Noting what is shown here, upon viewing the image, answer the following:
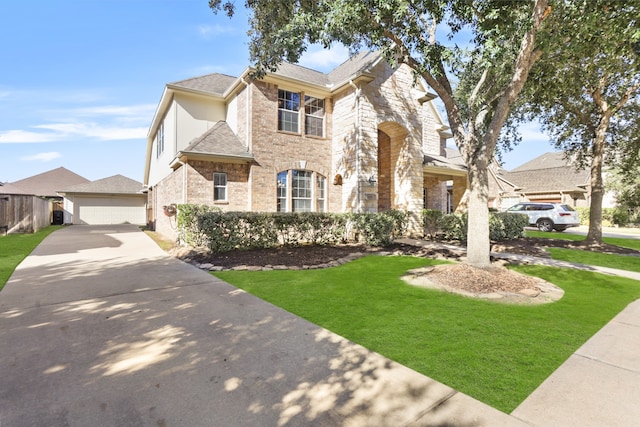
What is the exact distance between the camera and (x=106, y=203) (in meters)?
27.6

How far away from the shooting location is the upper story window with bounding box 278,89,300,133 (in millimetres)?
13109

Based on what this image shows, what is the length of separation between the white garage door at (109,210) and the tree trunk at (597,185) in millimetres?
33262

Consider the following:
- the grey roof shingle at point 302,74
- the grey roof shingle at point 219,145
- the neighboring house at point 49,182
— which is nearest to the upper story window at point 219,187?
the grey roof shingle at point 219,145

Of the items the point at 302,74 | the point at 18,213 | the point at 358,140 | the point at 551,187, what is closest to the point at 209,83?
the point at 302,74

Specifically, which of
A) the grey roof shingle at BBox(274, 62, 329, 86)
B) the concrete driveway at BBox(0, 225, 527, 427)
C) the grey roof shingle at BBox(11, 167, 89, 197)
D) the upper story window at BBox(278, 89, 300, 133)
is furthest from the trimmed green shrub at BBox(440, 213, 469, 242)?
the grey roof shingle at BBox(11, 167, 89, 197)

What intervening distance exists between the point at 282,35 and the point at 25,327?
7.45 metres

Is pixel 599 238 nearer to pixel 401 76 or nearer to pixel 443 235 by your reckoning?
pixel 443 235

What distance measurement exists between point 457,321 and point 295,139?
10.8 metres

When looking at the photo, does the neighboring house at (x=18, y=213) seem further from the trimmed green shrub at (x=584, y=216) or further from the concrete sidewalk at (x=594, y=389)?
the trimmed green shrub at (x=584, y=216)

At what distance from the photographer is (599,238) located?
12.1m

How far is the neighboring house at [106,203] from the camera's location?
26.6 meters

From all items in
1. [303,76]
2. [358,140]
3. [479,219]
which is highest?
[303,76]

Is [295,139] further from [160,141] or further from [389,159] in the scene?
[160,141]

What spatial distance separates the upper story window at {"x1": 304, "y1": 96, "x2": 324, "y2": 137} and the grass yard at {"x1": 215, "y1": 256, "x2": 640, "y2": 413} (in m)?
8.59
